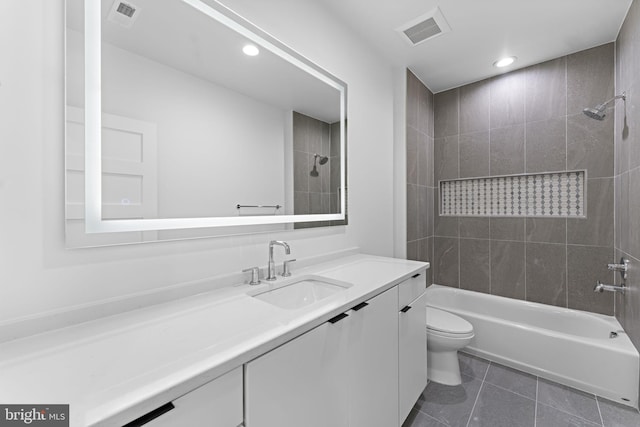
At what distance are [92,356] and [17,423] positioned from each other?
0.17 metres

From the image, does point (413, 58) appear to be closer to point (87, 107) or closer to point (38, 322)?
point (87, 107)

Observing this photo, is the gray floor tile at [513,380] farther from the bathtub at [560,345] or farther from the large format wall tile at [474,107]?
the large format wall tile at [474,107]

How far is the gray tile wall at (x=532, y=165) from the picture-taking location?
7.12ft

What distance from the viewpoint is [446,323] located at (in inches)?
78.5

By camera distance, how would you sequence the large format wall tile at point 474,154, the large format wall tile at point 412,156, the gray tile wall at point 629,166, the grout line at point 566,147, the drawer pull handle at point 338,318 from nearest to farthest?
1. the drawer pull handle at point 338,318
2. the gray tile wall at point 629,166
3. the grout line at point 566,147
4. the large format wall tile at point 412,156
5. the large format wall tile at point 474,154

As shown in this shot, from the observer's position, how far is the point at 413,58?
92.5 inches

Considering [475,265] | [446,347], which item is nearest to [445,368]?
[446,347]

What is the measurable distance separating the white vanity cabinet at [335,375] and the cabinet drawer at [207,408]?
3 cm

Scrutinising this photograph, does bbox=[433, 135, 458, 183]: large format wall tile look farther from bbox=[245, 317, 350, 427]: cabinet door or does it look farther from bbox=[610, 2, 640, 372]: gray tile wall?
bbox=[245, 317, 350, 427]: cabinet door

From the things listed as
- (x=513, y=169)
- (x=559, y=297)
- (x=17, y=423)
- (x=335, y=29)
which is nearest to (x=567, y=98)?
(x=513, y=169)

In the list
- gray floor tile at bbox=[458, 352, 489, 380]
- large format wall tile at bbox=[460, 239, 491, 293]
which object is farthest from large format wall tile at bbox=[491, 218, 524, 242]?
gray floor tile at bbox=[458, 352, 489, 380]

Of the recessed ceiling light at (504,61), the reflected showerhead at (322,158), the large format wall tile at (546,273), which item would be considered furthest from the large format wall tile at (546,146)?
the reflected showerhead at (322,158)

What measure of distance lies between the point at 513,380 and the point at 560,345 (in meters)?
0.42

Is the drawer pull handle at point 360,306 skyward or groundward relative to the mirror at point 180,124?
groundward
